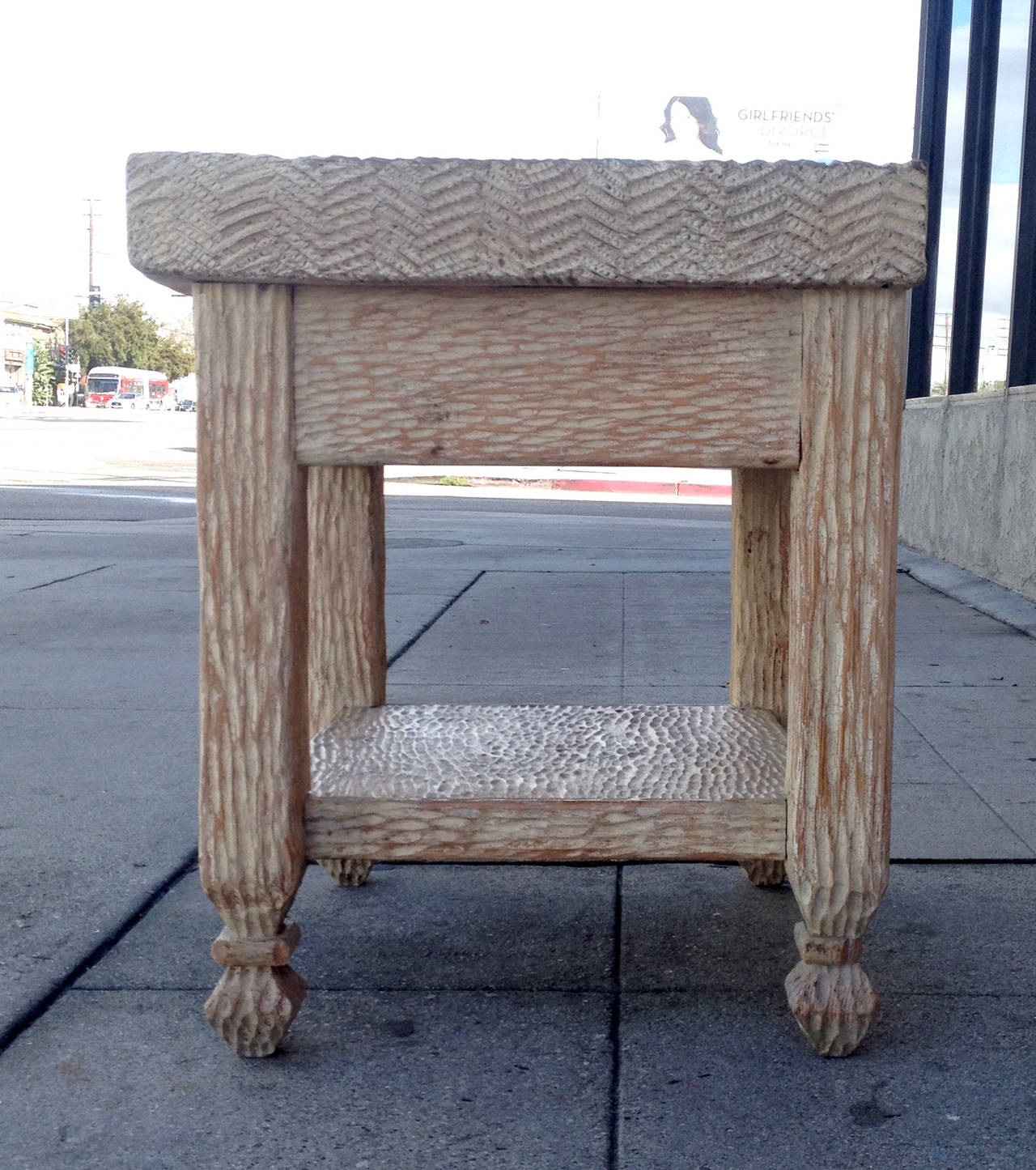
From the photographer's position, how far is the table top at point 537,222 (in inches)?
61.4

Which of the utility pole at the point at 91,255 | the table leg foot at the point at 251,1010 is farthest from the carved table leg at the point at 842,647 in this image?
the utility pole at the point at 91,255

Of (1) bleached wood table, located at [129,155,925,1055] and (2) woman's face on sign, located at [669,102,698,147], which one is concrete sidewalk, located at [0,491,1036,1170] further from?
(2) woman's face on sign, located at [669,102,698,147]

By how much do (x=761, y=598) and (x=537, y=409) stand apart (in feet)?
2.96

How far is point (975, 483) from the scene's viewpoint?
655 centimetres

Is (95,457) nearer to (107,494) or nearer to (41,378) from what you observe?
(107,494)

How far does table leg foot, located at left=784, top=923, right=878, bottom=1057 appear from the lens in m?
1.71

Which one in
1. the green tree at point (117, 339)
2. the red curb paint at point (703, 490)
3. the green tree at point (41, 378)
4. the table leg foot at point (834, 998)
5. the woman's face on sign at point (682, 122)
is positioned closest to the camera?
the table leg foot at point (834, 998)

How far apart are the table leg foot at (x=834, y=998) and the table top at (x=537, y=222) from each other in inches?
33.5

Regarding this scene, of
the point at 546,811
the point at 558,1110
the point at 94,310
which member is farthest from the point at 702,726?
the point at 94,310

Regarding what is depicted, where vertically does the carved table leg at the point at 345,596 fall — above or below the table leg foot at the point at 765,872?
above

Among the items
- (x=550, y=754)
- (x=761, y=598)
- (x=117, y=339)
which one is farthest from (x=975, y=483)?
(x=117, y=339)

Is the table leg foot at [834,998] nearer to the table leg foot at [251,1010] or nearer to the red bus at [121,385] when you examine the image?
the table leg foot at [251,1010]

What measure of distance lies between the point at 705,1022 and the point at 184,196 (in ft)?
4.20

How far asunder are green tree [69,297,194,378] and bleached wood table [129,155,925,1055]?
86.1 meters
